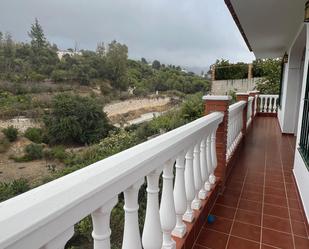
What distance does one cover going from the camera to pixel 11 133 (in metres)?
11.6

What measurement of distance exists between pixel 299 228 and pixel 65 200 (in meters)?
2.26

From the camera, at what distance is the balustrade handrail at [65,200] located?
453 millimetres

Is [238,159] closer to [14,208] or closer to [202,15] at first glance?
[14,208]

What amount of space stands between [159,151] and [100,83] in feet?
62.1

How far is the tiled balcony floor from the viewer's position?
1889mm

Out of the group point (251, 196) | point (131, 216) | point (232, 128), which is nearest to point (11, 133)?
point (232, 128)

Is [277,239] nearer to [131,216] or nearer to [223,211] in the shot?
[223,211]

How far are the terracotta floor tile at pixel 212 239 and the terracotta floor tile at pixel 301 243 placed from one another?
552 mm

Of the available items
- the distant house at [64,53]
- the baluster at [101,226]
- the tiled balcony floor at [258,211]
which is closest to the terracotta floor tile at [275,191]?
the tiled balcony floor at [258,211]

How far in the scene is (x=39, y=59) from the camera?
17.7 meters

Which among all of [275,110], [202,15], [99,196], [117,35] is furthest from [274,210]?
[117,35]

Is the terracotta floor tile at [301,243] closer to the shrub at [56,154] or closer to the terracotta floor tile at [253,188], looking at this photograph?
the terracotta floor tile at [253,188]

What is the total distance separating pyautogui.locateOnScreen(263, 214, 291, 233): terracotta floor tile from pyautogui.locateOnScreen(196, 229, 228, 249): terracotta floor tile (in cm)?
47

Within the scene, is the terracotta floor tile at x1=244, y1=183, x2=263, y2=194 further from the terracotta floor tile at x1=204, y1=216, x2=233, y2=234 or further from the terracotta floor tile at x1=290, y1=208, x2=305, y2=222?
the terracotta floor tile at x1=204, y1=216, x2=233, y2=234
